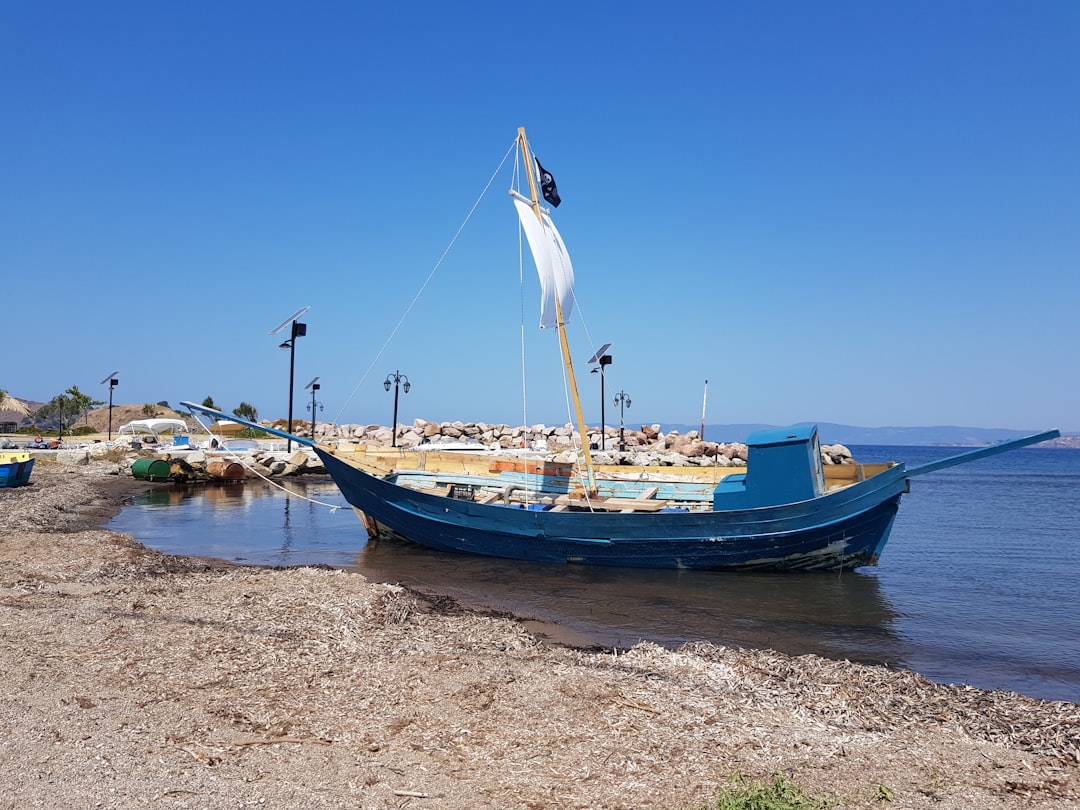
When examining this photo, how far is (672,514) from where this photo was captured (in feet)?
50.6

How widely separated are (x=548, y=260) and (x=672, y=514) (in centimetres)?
711

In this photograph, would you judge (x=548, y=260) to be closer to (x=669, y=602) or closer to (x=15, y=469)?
(x=669, y=602)

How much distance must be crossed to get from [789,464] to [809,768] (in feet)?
33.4

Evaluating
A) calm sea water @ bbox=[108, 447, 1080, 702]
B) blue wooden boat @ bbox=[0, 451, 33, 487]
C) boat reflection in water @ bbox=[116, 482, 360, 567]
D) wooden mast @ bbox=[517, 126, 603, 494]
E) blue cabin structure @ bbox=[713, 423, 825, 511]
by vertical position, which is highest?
wooden mast @ bbox=[517, 126, 603, 494]

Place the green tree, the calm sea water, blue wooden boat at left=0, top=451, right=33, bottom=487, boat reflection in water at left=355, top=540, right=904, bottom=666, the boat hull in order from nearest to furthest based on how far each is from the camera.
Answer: the calm sea water → boat reflection in water at left=355, top=540, right=904, bottom=666 → the boat hull → blue wooden boat at left=0, top=451, right=33, bottom=487 → the green tree

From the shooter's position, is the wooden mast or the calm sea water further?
the wooden mast

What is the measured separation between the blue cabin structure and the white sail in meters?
5.98

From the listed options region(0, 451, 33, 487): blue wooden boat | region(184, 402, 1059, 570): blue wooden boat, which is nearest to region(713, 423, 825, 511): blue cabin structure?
region(184, 402, 1059, 570): blue wooden boat

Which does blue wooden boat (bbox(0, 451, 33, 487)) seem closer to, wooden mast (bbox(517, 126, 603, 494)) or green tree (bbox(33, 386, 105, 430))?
wooden mast (bbox(517, 126, 603, 494))

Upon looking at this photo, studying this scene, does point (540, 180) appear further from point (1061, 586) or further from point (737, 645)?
point (1061, 586)

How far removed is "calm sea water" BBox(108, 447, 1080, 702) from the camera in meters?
10.6

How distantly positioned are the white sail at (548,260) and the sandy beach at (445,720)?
9.98 metres

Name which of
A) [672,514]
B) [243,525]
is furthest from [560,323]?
[243,525]

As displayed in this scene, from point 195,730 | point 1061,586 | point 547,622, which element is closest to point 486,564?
point 547,622
